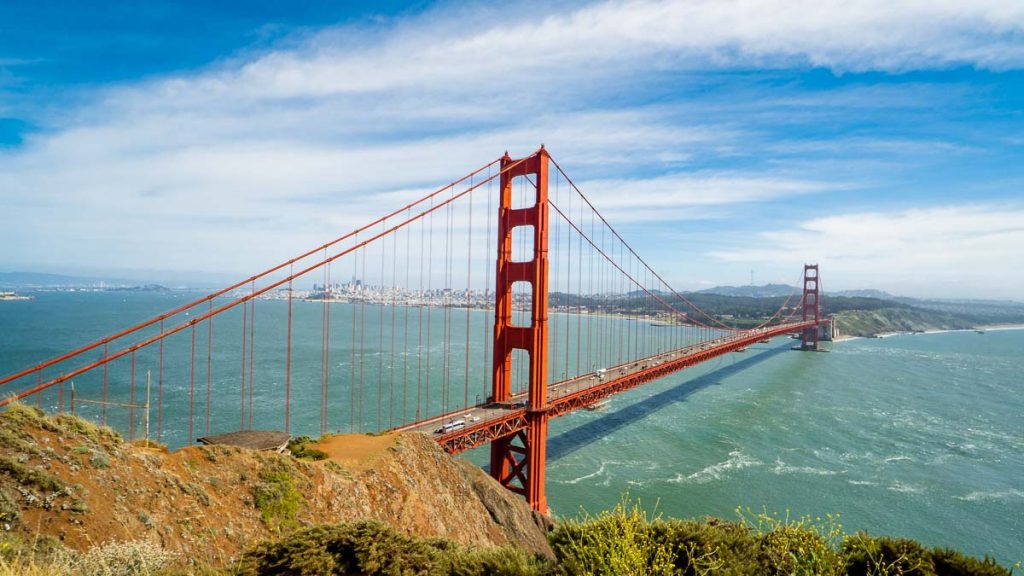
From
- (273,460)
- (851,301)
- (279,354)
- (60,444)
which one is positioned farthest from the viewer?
(851,301)

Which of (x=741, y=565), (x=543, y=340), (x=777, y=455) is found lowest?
(x=777, y=455)

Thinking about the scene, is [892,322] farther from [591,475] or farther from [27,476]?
[27,476]

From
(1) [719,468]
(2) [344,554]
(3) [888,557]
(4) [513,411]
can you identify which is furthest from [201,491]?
(1) [719,468]

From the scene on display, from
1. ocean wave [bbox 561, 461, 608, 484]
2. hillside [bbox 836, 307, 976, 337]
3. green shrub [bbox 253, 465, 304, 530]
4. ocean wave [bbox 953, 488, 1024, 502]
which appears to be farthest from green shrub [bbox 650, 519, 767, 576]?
hillside [bbox 836, 307, 976, 337]

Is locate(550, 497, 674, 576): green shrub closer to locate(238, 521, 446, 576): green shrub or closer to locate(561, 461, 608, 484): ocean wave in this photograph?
locate(238, 521, 446, 576): green shrub

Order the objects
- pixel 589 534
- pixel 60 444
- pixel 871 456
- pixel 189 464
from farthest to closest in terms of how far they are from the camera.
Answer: pixel 871 456 → pixel 189 464 → pixel 60 444 → pixel 589 534

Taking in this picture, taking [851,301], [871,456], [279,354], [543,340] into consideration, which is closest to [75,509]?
[543,340]

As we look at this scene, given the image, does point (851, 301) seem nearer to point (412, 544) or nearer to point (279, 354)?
point (279, 354)
